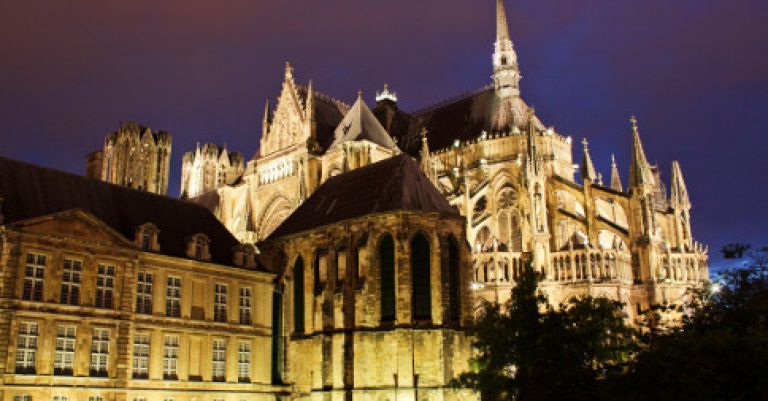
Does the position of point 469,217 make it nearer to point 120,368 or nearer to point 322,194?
point 322,194

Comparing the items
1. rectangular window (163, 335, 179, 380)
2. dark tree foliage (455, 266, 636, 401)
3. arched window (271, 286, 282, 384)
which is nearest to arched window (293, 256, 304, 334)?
arched window (271, 286, 282, 384)

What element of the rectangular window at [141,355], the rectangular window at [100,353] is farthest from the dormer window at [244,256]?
the rectangular window at [100,353]

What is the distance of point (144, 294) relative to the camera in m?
32.5

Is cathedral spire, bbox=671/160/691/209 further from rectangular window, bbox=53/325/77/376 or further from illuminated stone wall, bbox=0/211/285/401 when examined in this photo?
rectangular window, bbox=53/325/77/376

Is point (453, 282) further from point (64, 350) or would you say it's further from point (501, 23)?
point (501, 23)

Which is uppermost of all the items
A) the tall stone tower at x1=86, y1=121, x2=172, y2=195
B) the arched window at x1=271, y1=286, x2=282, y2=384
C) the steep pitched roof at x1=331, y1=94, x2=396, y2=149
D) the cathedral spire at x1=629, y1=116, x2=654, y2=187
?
the tall stone tower at x1=86, y1=121, x2=172, y2=195

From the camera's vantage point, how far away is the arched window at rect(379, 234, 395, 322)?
34.7 meters

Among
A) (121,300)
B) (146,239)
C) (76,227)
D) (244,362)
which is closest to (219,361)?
(244,362)

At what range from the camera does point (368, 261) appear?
35250 mm

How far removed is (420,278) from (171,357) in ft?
37.9

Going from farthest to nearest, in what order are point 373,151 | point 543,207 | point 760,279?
point 373,151
point 543,207
point 760,279

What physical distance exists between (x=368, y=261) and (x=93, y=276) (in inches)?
471

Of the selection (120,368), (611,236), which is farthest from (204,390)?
(611,236)

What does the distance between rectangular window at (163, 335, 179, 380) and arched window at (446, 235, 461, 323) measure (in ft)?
39.9
